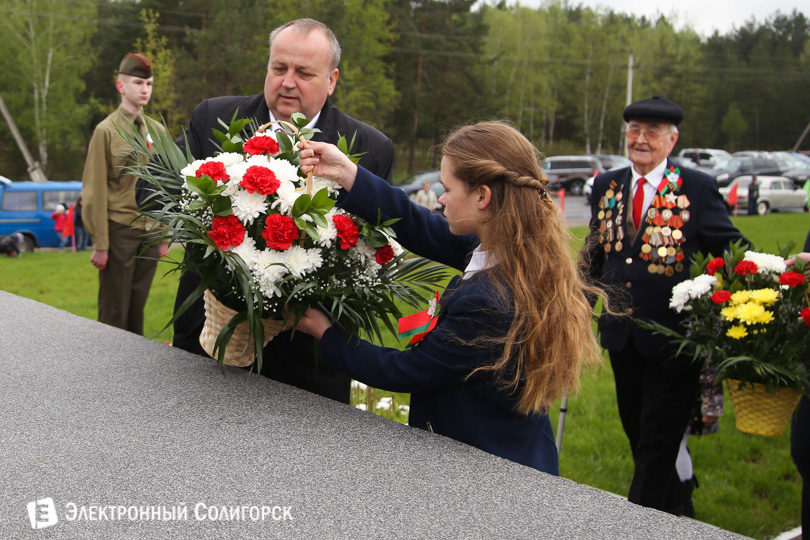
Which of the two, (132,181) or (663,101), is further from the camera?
(132,181)

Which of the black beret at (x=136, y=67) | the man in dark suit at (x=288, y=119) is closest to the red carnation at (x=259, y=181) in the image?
the man in dark suit at (x=288, y=119)

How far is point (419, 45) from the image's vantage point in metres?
40.0

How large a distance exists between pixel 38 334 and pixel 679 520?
2.24 meters

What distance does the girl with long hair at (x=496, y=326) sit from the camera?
76.6 inches

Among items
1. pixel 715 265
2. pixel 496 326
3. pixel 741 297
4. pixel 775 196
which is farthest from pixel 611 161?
pixel 496 326

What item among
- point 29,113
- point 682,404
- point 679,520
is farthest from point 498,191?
point 29,113

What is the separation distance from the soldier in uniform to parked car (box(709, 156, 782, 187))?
109ft

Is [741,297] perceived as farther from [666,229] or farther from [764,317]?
[666,229]

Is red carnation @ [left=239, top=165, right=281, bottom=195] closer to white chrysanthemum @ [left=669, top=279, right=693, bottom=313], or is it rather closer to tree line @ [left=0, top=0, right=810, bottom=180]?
tree line @ [left=0, top=0, right=810, bottom=180]

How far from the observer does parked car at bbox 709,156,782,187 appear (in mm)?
34906

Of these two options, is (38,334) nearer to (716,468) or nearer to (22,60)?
(716,468)

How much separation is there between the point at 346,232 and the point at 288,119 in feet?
3.02

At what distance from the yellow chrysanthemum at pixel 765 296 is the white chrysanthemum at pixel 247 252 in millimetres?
1953

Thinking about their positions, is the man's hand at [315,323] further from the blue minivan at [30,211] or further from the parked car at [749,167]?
the parked car at [749,167]
